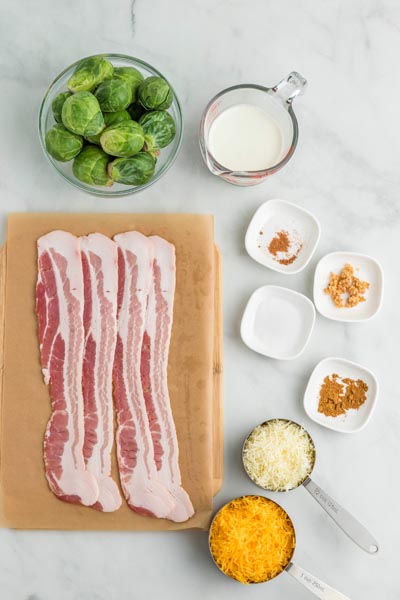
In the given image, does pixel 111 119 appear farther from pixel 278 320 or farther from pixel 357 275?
pixel 357 275

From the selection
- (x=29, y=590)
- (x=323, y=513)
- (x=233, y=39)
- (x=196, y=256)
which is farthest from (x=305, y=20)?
(x=29, y=590)

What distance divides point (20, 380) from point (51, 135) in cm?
71

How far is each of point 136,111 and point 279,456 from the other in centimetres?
105

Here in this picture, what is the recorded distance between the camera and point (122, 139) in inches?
70.2

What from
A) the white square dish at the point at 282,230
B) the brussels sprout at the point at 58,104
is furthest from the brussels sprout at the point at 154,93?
the white square dish at the point at 282,230

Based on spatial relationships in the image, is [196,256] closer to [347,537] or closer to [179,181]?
[179,181]

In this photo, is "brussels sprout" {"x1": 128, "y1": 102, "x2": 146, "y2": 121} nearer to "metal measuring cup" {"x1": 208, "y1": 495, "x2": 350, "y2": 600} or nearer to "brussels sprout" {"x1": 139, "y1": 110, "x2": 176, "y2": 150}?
"brussels sprout" {"x1": 139, "y1": 110, "x2": 176, "y2": 150}

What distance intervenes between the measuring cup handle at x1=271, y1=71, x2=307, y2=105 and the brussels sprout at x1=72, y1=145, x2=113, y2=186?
540 millimetres

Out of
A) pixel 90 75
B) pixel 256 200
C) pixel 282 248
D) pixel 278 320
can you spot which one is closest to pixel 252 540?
pixel 278 320

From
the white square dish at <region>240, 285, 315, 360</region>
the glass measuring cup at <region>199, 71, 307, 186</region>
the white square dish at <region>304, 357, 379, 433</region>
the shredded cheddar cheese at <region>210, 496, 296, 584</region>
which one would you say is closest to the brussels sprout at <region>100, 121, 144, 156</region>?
the glass measuring cup at <region>199, 71, 307, 186</region>

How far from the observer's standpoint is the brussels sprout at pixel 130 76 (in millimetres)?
1865

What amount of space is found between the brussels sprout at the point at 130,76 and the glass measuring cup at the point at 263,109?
0.21 meters

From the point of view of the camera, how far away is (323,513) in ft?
6.56

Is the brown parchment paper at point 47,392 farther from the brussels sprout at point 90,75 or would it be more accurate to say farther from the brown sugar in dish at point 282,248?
the brussels sprout at point 90,75
